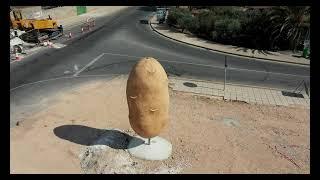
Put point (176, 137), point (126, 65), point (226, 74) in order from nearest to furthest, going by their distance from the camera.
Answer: point (176, 137) < point (226, 74) < point (126, 65)

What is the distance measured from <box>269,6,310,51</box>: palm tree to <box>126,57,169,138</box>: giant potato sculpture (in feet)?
68.9

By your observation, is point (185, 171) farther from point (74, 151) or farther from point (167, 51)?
point (167, 51)

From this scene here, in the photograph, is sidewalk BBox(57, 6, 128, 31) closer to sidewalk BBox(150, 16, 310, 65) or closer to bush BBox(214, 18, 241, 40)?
sidewalk BBox(150, 16, 310, 65)

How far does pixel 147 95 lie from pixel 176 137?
389 centimetres

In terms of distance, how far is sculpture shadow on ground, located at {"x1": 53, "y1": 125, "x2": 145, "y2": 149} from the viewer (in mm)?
16297

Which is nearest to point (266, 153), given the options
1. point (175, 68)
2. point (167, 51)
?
point (175, 68)

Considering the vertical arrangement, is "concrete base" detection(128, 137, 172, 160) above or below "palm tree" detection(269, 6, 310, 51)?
below

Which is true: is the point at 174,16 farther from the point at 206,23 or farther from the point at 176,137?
the point at 176,137

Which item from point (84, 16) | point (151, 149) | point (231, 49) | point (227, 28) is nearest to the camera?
point (151, 149)

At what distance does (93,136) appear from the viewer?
16.9m

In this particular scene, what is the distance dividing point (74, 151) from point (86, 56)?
14.4m

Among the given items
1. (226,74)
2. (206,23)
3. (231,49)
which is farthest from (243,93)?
(206,23)

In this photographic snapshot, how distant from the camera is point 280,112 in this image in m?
20.2

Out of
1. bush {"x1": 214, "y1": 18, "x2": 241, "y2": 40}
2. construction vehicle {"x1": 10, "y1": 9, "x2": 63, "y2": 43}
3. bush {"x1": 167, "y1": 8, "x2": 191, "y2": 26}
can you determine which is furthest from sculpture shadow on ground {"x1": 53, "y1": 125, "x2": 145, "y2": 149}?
bush {"x1": 167, "y1": 8, "x2": 191, "y2": 26}
